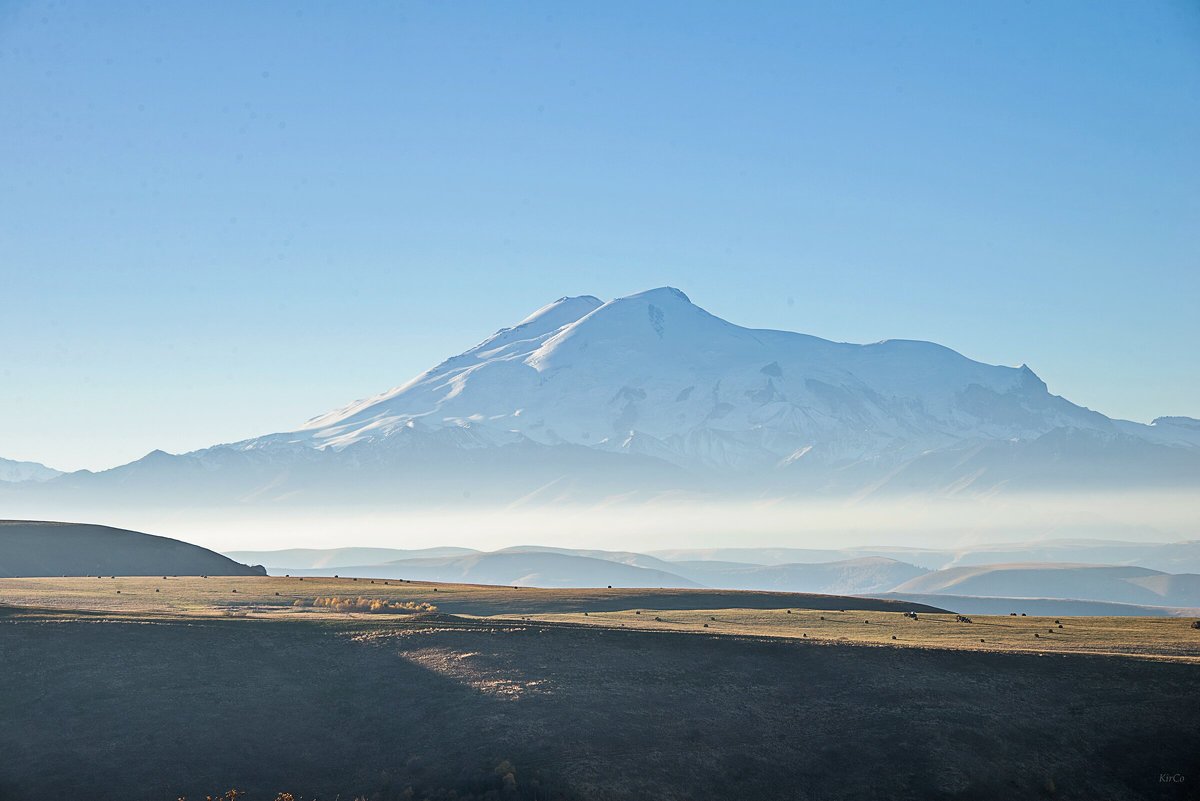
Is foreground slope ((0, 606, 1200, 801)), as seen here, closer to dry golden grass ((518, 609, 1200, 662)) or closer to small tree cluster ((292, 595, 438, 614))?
dry golden grass ((518, 609, 1200, 662))

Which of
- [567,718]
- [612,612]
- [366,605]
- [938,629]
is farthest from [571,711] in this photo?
[612,612]

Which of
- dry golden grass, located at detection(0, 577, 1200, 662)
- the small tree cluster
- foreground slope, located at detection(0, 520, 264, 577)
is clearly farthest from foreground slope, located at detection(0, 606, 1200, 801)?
foreground slope, located at detection(0, 520, 264, 577)

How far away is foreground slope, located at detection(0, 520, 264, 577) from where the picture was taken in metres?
144

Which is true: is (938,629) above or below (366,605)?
below

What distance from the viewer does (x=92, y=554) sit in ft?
504

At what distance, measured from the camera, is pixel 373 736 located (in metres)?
60.2

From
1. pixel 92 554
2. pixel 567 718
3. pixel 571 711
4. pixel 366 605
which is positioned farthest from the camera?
pixel 92 554

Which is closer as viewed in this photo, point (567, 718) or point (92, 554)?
point (567, 718)

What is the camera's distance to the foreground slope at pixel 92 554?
5650 inches

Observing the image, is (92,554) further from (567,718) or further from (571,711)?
(567,718)

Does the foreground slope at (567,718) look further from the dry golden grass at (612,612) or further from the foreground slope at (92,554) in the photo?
the foreground slope at (92,554)

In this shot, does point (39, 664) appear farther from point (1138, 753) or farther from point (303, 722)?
point (1138, 753)

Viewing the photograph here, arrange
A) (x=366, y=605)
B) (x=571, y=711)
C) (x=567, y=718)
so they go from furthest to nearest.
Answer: (x=366, y=605)
(x=571, y=711)
(x=567, y=718)

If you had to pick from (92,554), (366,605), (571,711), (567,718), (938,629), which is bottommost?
(567,718)
